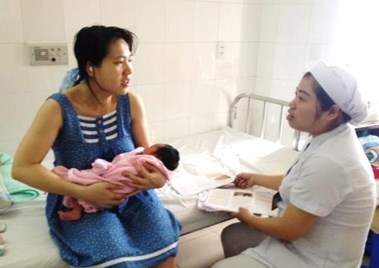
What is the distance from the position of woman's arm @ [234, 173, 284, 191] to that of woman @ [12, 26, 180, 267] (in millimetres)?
465

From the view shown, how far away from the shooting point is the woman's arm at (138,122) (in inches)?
57.8

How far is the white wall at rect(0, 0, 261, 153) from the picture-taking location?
1.93m

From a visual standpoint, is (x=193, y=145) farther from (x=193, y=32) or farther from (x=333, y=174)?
(x=333, y=174)

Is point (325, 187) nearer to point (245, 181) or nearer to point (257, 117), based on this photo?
point (245, 181)

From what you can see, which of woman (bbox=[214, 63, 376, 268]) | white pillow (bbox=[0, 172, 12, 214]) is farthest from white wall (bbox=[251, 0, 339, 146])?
white pillow (bbox=[0, 172, 12, 214])

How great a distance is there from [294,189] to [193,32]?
5.19 ft

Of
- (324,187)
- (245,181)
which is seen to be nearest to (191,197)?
(245,181)

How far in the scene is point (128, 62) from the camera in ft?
4.37

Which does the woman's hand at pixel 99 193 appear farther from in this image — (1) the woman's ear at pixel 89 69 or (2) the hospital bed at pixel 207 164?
(1) the woman's ear at pixel 89 69

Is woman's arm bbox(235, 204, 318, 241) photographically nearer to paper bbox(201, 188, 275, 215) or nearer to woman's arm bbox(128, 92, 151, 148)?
paper bbox(201, 188, 275, 215)

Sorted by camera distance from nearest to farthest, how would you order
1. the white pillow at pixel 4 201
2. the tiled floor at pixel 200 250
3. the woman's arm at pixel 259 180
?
the white pillow at pixel 4 201 → the woman's arm at pixel 259 180 → the tiled floor at pixel 200 250

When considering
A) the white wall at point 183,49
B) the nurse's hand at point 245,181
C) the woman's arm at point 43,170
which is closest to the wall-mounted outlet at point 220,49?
the white wall at point 183,49

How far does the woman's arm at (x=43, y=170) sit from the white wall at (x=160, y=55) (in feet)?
2.85

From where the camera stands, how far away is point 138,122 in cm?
149
